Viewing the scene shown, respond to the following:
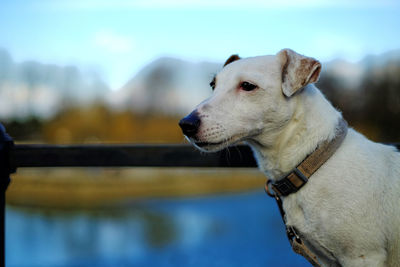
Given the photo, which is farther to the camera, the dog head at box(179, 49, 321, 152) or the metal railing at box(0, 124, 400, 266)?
the metal railing at box(0, 124, 400, 266)

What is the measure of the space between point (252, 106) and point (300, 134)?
0.28 metres

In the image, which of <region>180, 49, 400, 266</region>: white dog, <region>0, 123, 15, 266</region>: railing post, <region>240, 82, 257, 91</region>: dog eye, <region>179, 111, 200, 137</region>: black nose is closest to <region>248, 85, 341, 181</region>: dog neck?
<region>180, 49, 400, 266</region>: white dog

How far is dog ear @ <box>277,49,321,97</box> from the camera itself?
1.66 meters

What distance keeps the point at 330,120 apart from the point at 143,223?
19.6m

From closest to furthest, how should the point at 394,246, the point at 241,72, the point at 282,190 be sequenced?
1. the point at 394,246
2. the point at 282,190
3. the point at 241,72

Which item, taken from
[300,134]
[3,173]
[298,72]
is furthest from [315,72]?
[3,173]

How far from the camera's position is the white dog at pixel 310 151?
151 centimetres

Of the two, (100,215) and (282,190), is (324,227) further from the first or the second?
(100,215)

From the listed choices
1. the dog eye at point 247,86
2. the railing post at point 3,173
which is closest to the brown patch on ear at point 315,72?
the dog eye at point 247,86

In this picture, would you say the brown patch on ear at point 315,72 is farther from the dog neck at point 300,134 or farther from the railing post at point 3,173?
the railing post at point 3,173

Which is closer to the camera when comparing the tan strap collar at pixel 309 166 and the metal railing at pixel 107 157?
the tan strap collar at pixel 309 166

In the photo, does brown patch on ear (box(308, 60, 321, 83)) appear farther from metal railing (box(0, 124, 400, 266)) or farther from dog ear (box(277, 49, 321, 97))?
metal railing (box(0, 124, 400, 266))

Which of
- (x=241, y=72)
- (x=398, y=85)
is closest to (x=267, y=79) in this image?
(x=241, y=72)

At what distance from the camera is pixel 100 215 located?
21328 mm
